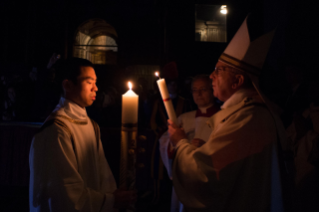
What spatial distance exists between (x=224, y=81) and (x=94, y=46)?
1165 cm

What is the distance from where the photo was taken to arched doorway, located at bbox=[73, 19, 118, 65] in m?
11.9

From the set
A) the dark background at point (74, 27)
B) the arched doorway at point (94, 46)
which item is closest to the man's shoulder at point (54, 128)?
the dark background at point (74, 27)

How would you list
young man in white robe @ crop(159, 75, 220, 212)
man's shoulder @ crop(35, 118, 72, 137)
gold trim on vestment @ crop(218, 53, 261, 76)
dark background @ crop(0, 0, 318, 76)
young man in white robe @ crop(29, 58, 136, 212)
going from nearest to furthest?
1. young man in white robe @ crop(29, 58, 136, 212)
2. man's shoulder @ crop(35, 118, 72, 137)
3. gold trim on vestment @ crop(218, 53, 261, 76)
4. young man in white robe @ crop(159, 75, 220, 212)
5. dark background @ crop(0, 0, 318, 76)

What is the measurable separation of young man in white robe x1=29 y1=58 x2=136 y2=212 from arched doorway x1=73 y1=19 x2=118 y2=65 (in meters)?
10.4

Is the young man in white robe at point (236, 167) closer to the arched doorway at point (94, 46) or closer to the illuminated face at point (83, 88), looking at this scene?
the illuminated face at point (83, 88)

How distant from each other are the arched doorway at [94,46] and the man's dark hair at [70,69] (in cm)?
1033

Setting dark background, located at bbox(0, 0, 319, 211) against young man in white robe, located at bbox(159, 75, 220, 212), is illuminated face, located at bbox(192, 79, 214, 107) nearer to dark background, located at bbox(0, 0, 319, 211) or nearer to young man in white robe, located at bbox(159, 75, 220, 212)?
young man in white robe, located at bbox(159, 75, 220, 212)

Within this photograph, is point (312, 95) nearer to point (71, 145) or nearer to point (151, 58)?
point (71, 145)

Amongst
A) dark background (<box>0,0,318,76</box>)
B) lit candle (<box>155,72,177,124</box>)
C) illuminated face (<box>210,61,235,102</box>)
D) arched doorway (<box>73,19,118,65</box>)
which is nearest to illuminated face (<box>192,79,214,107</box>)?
illuminated face (<box>210,61,235,102</box>)

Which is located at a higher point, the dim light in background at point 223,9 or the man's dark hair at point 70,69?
the dim light in background at point 223,9

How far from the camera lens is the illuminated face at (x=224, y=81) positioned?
1.86 meters

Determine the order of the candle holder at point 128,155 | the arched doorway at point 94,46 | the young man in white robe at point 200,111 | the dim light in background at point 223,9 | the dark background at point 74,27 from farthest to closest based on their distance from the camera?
the arched doorway at point 94,46 < the dark background at point 74,27 < the dim light in background at point 223,9 < the young man in white robe at point 200,111 < the candle holder at point 128,155

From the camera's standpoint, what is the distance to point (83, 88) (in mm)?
1839

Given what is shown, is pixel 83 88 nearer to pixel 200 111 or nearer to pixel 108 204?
pixel 108 204
